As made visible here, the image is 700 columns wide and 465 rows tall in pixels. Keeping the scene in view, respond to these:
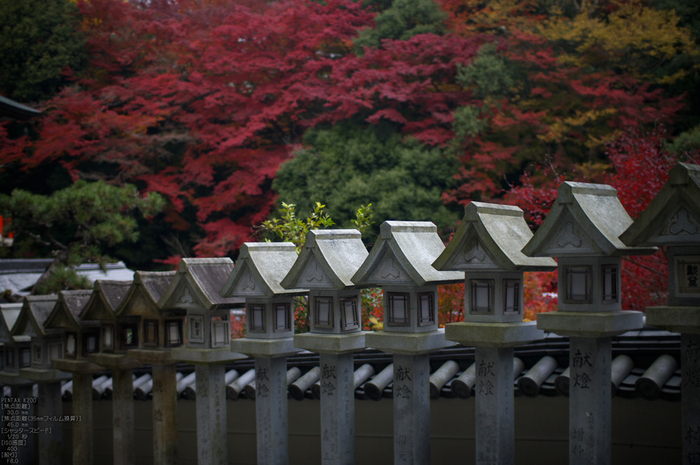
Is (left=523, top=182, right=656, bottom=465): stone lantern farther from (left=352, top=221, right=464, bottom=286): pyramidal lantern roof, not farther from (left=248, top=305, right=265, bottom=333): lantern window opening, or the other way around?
(left=248, top=305, right=265, bottom=333): lantern window opening

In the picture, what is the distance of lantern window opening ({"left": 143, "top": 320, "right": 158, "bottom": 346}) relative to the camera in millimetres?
6281

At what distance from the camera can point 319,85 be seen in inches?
717

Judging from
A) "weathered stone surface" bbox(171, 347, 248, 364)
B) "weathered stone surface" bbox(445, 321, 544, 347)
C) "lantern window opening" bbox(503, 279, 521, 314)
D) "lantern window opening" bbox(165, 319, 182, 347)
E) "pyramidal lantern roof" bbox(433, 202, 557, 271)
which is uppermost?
"pyramidal lantern roof" bbox(433, 202, 557, 271)

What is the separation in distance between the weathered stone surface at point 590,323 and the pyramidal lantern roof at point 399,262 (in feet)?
2.70

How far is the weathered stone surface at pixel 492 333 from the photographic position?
4344 millimetres

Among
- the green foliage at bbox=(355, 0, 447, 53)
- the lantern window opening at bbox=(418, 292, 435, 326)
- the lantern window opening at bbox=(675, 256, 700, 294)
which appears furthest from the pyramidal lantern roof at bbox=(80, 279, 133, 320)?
the green foliage at bbox=(355, 0, 447, 53)

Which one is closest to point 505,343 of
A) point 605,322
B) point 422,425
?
point 605,322

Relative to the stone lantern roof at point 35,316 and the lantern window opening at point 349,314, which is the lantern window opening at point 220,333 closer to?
the lantern window opening at point 349,314

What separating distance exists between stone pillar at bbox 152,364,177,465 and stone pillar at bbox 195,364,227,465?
50 cm

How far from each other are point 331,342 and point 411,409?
2.57ft

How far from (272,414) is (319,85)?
45.7 feet

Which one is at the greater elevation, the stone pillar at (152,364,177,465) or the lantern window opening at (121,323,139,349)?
the lantern window opening at (121,323,139,349)

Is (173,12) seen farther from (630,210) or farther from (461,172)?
(630,210)

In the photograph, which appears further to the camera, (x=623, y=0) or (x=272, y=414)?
(x=623, y=0)
